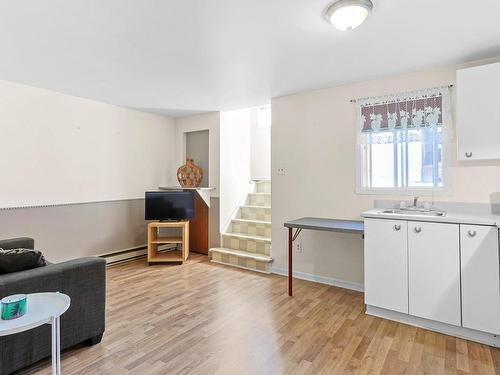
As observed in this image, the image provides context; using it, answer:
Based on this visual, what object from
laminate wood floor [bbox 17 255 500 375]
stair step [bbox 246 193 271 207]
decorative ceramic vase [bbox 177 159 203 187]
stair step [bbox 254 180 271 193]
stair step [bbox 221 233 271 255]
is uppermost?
decorative ceramic vase [bbox 177 159 203 187]

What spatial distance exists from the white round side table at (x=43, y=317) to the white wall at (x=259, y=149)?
397 centimetres

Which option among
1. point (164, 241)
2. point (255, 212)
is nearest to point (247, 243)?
point (255, 212)

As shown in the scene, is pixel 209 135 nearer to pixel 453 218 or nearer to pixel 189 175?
pixel 189 175

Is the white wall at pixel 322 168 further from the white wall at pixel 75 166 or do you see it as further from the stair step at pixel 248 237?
the white wall at pixel 75 166

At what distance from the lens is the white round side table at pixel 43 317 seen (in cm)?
127

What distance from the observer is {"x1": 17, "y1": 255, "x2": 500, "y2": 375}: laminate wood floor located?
1888 millimetres

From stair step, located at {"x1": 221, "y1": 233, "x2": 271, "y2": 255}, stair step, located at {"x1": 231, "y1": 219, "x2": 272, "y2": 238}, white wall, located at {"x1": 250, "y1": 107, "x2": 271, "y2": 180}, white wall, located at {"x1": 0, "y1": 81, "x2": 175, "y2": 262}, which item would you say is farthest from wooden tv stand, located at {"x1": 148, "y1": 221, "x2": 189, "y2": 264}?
white wall, located at {"x1": 250, "y1": 107, "x2": 271, "y2": 180}

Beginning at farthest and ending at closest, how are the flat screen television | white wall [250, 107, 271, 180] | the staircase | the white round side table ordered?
white wall [250, 107, 271, 180], the flat screen television, the staircase, the white round side table

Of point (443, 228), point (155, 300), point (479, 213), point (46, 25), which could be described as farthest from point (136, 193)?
point (479, 213)

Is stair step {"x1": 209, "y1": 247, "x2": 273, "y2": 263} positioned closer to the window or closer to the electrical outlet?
the electrical outlet

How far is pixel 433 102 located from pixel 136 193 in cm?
419

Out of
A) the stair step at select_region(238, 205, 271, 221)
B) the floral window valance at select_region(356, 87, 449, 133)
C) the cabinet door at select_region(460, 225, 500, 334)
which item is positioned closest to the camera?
the cabinet door at select_region(460, 225, 500, 334)

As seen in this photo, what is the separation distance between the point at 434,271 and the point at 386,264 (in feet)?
1.19

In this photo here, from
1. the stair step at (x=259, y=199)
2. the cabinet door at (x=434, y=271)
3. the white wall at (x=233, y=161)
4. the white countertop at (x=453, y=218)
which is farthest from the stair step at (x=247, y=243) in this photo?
the cabinet door at (x=434, y=271)
